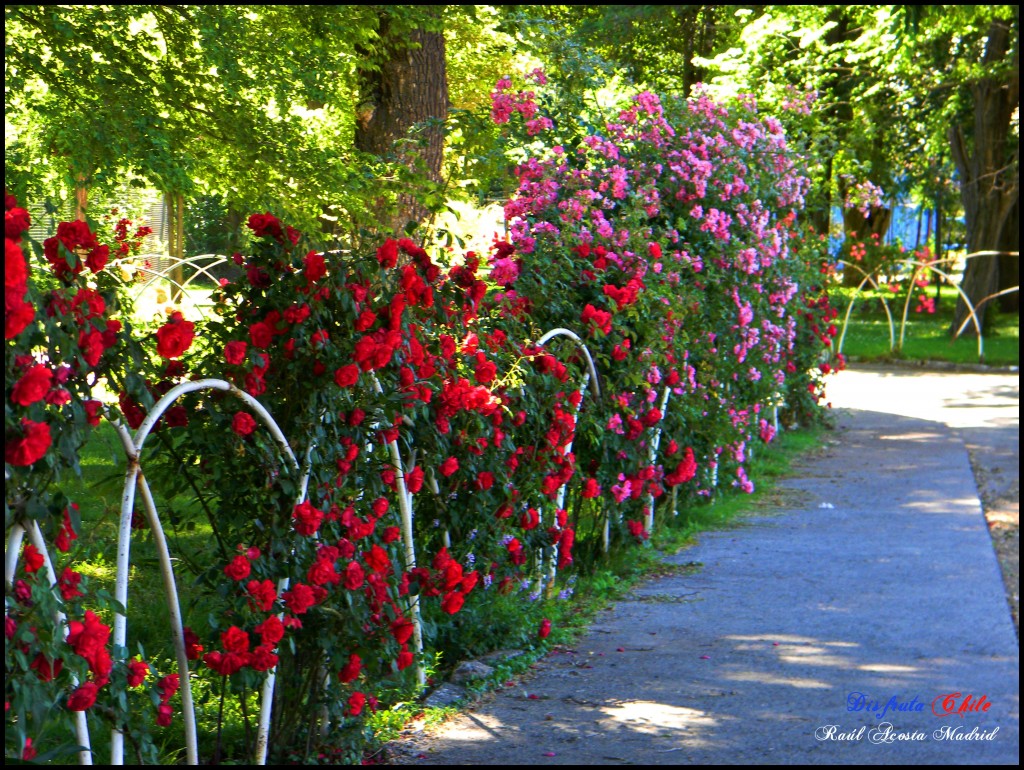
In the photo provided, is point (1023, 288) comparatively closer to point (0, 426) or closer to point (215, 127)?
point (215, 127)

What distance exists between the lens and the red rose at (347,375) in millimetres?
3352

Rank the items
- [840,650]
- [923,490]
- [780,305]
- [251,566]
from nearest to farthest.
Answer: [251,566] < [840,650] < [923,490] < [780,305]

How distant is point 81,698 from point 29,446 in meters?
0.60

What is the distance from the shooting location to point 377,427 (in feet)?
12.2

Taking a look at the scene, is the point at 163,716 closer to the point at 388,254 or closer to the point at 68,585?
the point at 68,585

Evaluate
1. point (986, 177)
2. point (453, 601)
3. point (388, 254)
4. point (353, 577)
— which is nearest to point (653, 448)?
point (453, 601)

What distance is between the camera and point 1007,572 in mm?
6082

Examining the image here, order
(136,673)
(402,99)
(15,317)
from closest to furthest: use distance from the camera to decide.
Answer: (15,317) → (136,673) → (402,99)

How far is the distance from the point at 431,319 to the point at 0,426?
200 cm

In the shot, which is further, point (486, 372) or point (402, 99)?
point (402, 99)

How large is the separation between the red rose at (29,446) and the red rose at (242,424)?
0.81 metres

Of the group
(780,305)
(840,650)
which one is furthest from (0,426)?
(780,305)

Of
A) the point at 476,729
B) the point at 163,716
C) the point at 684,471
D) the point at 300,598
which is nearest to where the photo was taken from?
the point at 163,716

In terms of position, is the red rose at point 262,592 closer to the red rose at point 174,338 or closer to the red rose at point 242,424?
the red rose at point 242,424
